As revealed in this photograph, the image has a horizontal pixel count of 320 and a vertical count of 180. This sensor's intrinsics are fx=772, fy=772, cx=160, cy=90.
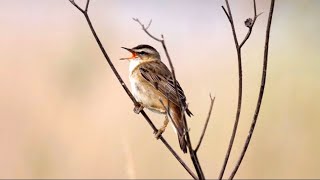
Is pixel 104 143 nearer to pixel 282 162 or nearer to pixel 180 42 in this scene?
pixel 282 162

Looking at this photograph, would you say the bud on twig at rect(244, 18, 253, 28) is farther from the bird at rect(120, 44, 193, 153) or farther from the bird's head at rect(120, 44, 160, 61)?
the bird's head at rect(120, 44, 160, 61)

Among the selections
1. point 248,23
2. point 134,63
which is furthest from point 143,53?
point 248,23

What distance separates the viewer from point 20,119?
684 cm

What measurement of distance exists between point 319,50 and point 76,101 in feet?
9.62

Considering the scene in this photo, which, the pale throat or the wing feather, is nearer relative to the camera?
the wing feather

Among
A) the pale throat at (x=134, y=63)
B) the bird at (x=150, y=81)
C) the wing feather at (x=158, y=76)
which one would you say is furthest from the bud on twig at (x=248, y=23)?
the pale throat at (x=134, y=63)

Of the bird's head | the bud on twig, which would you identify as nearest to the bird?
the bird's head

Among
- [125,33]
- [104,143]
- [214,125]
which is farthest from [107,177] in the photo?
[125,33]

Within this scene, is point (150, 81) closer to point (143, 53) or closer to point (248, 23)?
point (143, 53)

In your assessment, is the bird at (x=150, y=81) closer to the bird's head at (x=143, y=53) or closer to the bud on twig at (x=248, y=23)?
the bird's head at (x=143, y=53)

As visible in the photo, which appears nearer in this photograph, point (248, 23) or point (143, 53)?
point (248, 23)

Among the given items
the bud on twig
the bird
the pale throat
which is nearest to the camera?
the bud on twig

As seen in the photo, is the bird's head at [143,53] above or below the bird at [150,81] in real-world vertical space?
above

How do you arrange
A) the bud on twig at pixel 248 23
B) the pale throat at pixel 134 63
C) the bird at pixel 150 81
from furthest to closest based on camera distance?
1. the pale throat at pixel 134 63
2. the bird at pixel 150 81
3. the bud on twig at pixel 248 23
